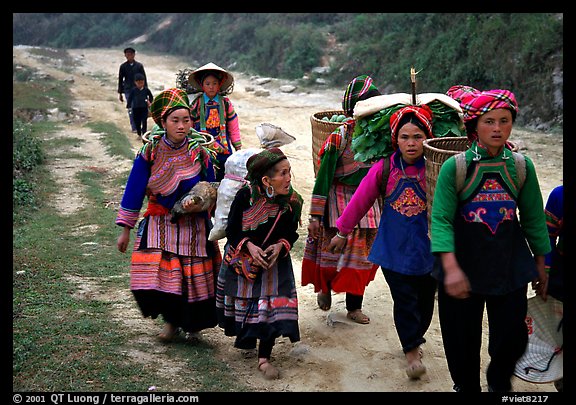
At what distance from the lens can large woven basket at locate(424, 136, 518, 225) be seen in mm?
4184

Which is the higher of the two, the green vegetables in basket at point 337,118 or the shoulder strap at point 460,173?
the green vegetables in basket at point 337,118

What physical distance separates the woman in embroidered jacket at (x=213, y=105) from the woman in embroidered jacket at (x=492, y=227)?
4.02 metres

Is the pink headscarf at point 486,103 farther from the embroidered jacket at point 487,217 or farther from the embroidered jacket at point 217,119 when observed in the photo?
the embroidered jacket at point 217,119

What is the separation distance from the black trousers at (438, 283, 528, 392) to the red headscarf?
41.1 inches

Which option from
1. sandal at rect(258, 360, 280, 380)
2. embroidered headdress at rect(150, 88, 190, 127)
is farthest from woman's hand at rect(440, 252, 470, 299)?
embroidered headdress at rect(150, 88, 190, 127)

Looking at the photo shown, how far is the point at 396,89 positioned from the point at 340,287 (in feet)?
48.5

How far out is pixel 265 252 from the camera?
475 centimetres

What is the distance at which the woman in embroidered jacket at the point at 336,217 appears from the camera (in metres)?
5.46

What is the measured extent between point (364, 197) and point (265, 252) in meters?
0.72

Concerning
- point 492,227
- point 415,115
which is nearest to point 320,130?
point 415,115

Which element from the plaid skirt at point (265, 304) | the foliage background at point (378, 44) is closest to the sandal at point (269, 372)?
the plaid skirt at point (265, 304)

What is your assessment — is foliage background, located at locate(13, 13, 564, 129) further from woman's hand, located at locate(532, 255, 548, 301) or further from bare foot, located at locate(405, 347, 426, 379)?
woman's hand, located at locate(532, 255, 548, 301)
